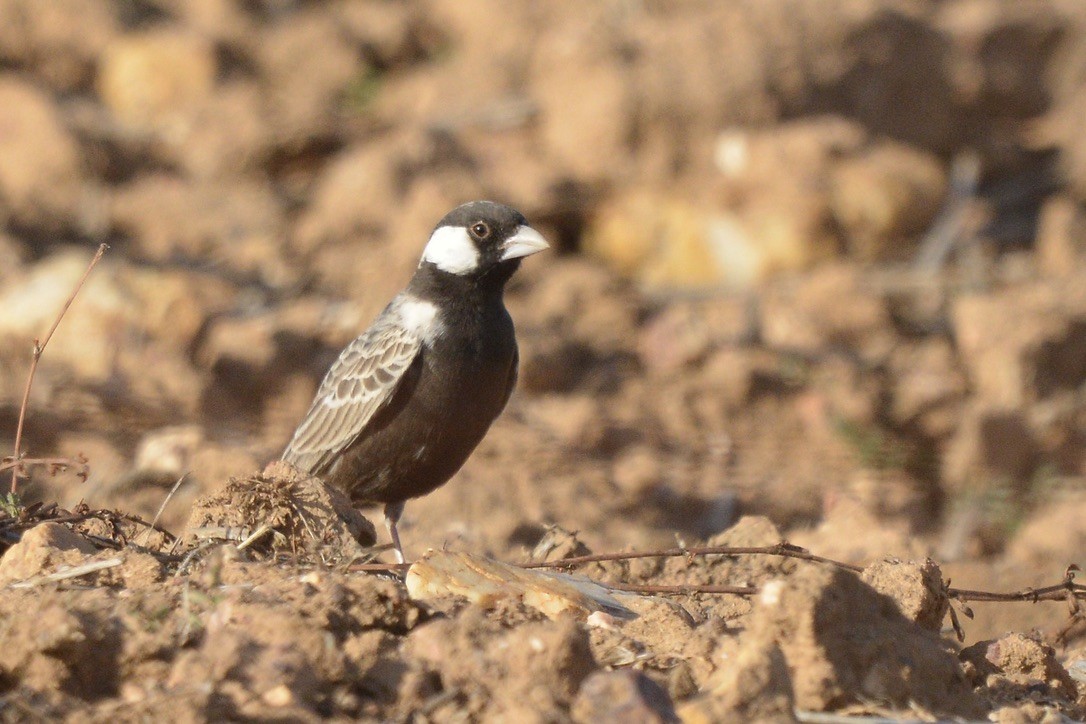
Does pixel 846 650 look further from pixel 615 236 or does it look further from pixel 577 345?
pixel 615 236

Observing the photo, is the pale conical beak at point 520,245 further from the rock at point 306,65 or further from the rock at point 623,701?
the rock at point 306,65

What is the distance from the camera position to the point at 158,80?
13.7 m

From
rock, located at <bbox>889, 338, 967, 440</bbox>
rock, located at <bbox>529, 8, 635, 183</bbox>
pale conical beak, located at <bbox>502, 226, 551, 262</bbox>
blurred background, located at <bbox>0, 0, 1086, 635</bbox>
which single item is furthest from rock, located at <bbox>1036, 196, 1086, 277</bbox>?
pale conical beak, located at <bbox>502, 226, 551, 262</bbox>

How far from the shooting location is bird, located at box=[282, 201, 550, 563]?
6328 mm

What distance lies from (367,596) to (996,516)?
589 cm

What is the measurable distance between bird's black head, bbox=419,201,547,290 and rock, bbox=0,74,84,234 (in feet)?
21.3

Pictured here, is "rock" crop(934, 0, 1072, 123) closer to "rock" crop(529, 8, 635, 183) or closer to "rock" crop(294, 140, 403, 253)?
"rock" crop(529, 8, 635, 183)

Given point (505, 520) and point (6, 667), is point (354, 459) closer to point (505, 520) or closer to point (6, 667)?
point (505, 520)

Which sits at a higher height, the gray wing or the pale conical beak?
the pale conical beak

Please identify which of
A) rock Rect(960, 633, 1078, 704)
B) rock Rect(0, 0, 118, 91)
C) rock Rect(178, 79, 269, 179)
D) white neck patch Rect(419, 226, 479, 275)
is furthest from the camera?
rock Rect(0, 0, 118, 91)

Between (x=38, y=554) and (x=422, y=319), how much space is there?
8.67 ft

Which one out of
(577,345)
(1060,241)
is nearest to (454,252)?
(577,345)

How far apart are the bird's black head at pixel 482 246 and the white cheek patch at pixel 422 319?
16 cm

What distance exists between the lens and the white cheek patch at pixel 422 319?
637 cm
